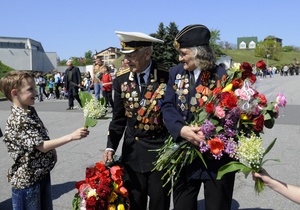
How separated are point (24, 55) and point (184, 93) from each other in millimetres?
57710

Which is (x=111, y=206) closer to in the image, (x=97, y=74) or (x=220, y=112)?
(x=220, y=112)

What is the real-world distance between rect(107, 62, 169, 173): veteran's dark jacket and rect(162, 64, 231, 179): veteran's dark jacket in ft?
0.67

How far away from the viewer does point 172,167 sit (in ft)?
8.66

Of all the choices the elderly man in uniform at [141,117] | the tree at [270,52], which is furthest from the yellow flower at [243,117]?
the tree at [270,52]

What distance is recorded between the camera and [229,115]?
2.28m

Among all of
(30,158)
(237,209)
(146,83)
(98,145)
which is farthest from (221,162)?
(98,145)

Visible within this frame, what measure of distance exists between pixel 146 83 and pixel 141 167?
26.8 inches

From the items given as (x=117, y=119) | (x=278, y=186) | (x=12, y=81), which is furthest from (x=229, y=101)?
(x=12, y=81)

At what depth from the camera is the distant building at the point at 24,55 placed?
179ft

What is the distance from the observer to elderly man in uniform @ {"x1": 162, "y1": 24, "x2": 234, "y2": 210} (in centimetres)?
252

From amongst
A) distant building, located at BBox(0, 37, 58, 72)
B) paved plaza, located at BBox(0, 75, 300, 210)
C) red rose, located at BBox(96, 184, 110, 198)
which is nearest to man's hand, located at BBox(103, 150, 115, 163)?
red rose, located at BBox(96, 184, 110, 198)

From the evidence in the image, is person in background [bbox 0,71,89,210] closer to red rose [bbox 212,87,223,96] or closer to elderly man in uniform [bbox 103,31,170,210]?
elderly man in uniform [bbox 103,31,170,210]

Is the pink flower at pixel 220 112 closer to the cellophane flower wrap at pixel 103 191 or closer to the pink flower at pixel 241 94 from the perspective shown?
the pink flower at pixel 241 94

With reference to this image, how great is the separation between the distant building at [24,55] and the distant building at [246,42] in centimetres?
9229
